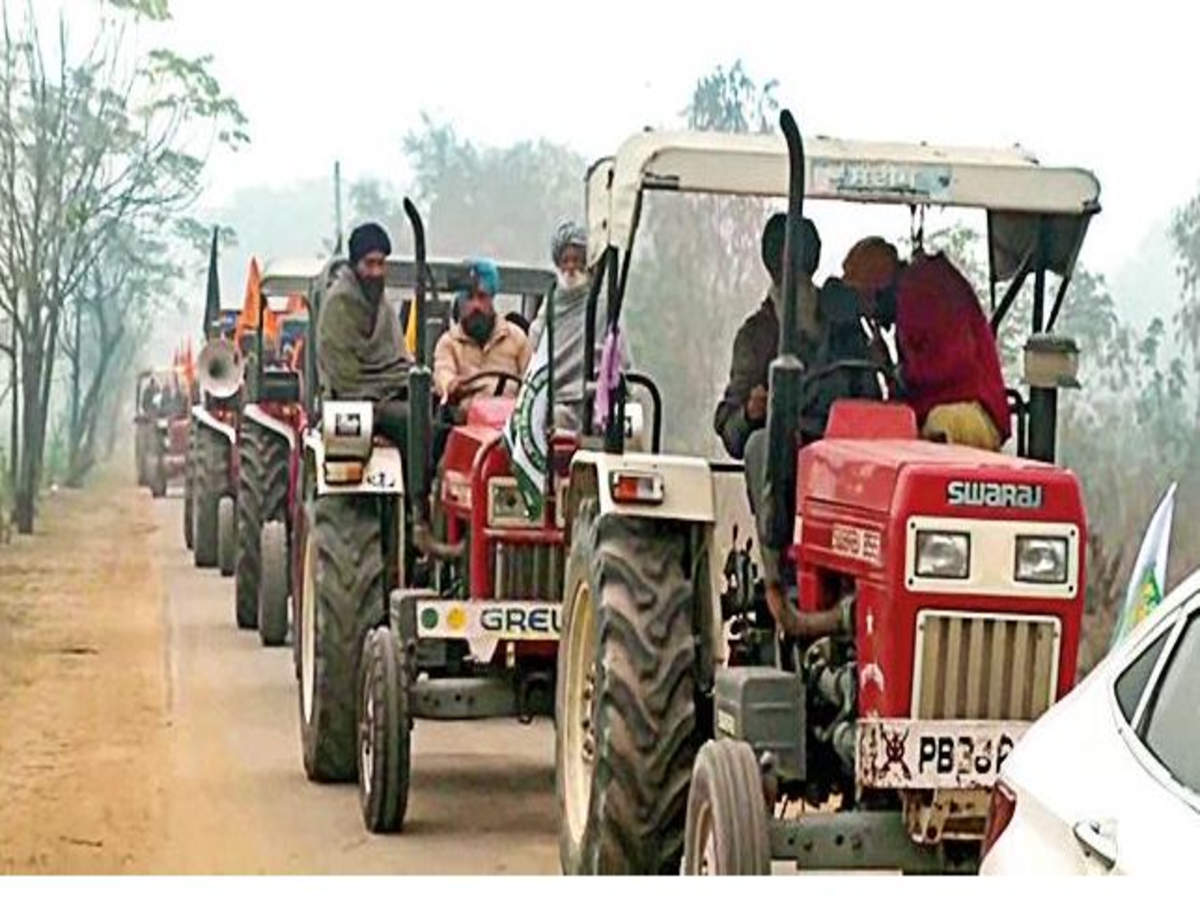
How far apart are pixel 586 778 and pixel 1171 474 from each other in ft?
18.4

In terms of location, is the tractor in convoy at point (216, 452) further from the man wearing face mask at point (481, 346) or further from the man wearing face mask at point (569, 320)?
the man wearing face mask at point (569, 320)

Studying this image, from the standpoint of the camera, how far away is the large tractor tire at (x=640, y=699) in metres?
5.75

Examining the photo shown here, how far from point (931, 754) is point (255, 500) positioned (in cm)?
870

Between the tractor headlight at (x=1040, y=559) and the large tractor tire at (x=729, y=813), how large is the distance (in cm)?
65

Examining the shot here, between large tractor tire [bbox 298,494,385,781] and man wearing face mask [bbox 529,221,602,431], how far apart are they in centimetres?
88

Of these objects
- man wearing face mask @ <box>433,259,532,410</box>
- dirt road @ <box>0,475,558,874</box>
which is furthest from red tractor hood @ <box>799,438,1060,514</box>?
man wearing face mask @ <box>433,259,532,410</box>

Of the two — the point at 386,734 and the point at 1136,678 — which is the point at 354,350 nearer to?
the point at 386,734

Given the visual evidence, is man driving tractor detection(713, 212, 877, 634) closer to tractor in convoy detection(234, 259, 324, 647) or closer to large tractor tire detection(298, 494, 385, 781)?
large tractor tire detection(298, 494, 385, 781)

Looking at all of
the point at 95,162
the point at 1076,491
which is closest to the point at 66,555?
the point at 95,162

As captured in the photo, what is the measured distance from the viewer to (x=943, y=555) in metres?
5.13

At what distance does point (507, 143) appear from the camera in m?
22.2

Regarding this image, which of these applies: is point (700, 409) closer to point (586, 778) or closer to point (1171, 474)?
point (1171, 474)

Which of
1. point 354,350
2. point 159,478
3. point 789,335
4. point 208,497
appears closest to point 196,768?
point 354,350

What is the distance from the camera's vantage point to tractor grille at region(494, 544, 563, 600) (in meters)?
7.91
